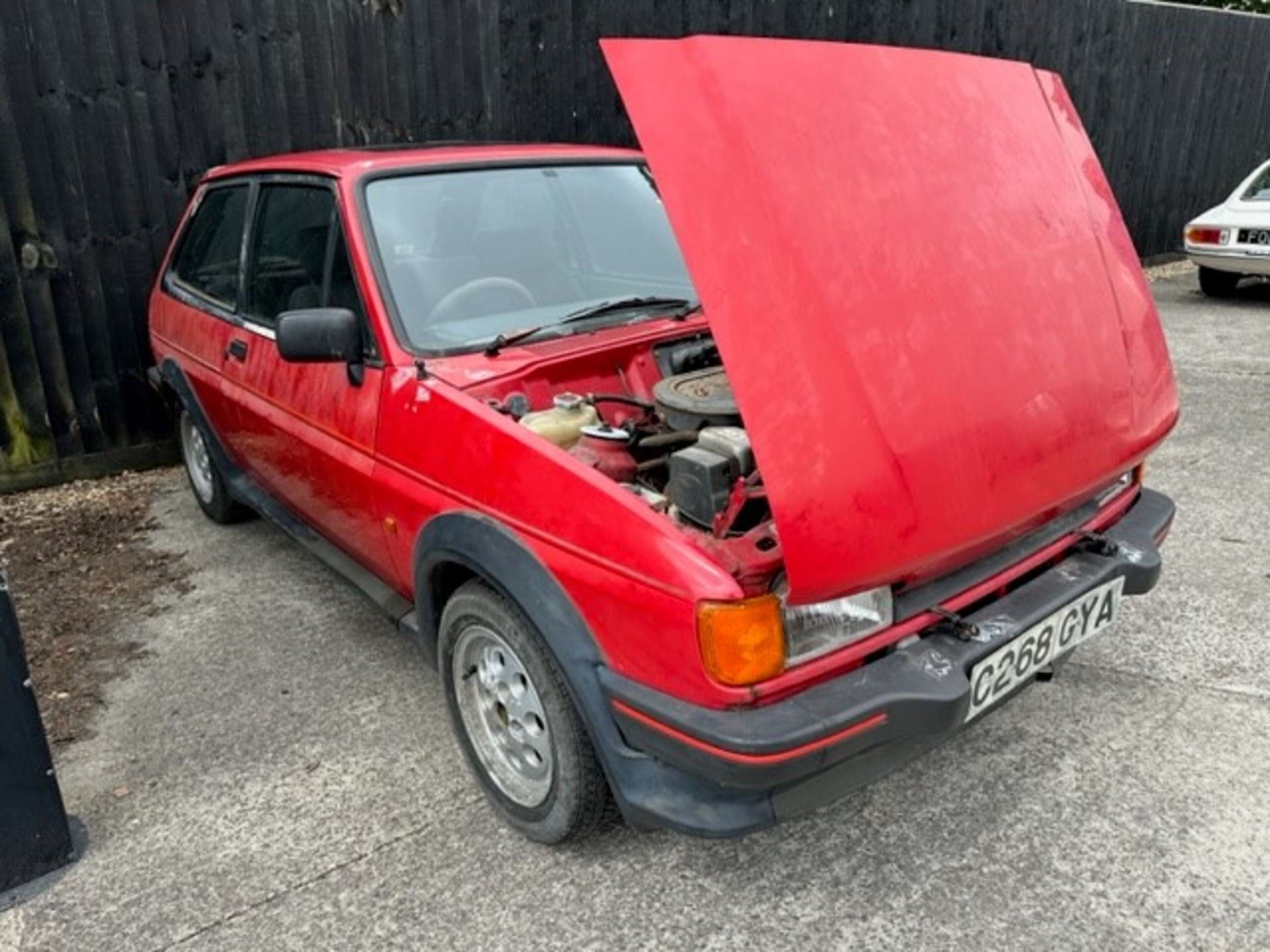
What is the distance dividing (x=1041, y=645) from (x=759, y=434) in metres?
0.97

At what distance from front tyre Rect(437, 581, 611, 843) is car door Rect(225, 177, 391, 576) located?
0.54 meters

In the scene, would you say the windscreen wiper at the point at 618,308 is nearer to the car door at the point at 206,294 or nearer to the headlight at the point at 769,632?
the headlight at the point at 769,632

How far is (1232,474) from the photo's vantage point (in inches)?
200

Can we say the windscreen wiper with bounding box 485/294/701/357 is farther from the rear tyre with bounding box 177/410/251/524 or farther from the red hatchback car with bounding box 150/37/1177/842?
the rear tyre with bounding box 177/410/251/524

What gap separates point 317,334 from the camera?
8.99ft

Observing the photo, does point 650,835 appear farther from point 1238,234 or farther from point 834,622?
point 1238,234

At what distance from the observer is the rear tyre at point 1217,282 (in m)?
10.2

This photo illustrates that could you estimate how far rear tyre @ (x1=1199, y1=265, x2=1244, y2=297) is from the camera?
10.2m

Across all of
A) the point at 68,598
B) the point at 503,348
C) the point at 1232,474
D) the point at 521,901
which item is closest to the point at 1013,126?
the point at 503,348

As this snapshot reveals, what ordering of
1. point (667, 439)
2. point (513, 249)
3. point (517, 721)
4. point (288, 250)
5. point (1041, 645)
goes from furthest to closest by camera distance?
point (288, 250) < point (513, 249) < point (517, 721) < point (667, 439) < point (1041, 645)

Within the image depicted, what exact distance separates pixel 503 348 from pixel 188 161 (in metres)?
3.76

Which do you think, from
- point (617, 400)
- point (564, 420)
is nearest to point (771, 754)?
point (564, 420)

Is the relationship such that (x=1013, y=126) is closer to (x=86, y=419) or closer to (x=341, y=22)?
(x=341, y=22)

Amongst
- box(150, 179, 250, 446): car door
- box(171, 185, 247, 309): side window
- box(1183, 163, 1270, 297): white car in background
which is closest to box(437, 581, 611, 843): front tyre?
box(150, 179, 250, 446): car door
